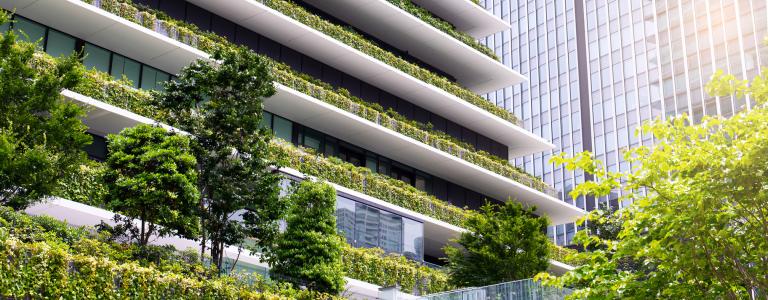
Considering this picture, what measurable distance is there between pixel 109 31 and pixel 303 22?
10.3 m

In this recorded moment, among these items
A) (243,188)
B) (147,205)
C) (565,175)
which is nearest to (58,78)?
(147,205)

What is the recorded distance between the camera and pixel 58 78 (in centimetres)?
2734

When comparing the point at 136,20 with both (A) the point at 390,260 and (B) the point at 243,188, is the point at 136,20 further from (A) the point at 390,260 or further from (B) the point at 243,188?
(A) the point at 390,260

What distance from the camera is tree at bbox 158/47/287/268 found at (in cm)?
3081

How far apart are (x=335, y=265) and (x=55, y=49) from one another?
1522cm

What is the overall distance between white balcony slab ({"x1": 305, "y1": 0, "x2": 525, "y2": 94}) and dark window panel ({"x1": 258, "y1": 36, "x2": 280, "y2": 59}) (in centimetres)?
417

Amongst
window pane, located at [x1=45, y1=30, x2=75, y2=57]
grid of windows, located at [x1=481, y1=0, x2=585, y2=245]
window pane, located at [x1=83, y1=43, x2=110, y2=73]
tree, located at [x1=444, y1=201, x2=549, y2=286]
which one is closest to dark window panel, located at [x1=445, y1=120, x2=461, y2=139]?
tree, located at [x1=444, y1=201, x2=549, y2=286]

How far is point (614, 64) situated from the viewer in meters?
105

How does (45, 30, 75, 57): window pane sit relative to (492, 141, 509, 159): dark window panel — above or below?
below

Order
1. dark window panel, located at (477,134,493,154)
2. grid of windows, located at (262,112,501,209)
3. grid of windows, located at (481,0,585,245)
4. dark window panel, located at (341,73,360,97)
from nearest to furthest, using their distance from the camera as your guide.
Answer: grid of windows, located at (262,112,501,209) → dark window panel, located at (341,73,360,97) → dark window panel, located at (477,134,493,154) → grid of windows, located at (481,0,585,245)

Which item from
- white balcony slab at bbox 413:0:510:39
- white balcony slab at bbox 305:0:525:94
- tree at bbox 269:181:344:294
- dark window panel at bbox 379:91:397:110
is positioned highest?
white balcony slab at bbox 413:0:510:39

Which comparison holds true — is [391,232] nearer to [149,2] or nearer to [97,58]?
[149,2]

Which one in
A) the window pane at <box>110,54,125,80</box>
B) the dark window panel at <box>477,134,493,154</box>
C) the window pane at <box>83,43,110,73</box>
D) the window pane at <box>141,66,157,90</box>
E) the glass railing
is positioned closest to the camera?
the glass railing

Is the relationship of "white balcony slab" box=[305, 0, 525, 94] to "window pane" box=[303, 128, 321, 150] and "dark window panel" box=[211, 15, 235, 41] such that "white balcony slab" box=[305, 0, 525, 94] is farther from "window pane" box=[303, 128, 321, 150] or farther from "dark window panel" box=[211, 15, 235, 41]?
"window pane" box=[303, 128, 321, 150]
